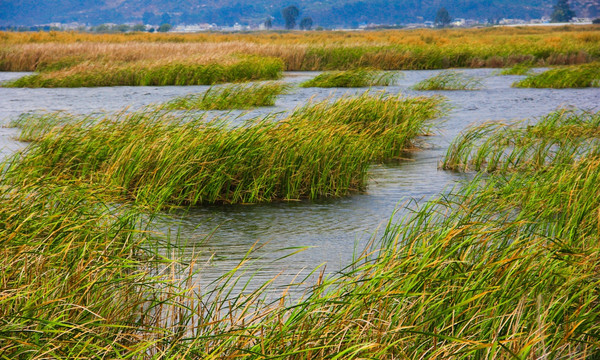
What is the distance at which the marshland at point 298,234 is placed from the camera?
3.18 metres

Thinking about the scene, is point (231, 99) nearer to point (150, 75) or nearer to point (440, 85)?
point (440, 85)

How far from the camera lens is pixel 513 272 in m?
3.68

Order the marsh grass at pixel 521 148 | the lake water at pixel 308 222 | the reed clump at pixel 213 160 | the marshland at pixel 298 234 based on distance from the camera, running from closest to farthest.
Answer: the marshland at pixel 298 234 < the lake water at pixel 308 222 < the reed clump at pixel 213 160 < the marsh grass at pixel 521 148

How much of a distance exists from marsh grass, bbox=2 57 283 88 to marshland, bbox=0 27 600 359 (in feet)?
13.4

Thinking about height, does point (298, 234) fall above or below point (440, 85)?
below

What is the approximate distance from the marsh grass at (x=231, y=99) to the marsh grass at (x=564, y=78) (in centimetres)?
900

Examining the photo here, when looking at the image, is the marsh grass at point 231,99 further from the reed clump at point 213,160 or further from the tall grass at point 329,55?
the tall grass at point 329,55

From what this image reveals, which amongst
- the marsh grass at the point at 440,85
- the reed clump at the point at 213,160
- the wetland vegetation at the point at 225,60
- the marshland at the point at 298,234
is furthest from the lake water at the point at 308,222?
the wetland vegetation at the point at 225,60

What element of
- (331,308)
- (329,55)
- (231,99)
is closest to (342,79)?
(231,99)

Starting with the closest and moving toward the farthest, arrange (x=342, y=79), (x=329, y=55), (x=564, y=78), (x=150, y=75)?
(x=342, y=79), (x=564, y=78), (x=150, y=75), (x=329, y=55)

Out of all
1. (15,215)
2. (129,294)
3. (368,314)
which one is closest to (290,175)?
(15,215)

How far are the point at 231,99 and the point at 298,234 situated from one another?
887 cm

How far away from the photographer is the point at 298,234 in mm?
6672

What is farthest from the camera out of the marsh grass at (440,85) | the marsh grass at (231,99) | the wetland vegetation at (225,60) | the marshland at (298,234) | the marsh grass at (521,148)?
the wetland vegetation at (225,60)
